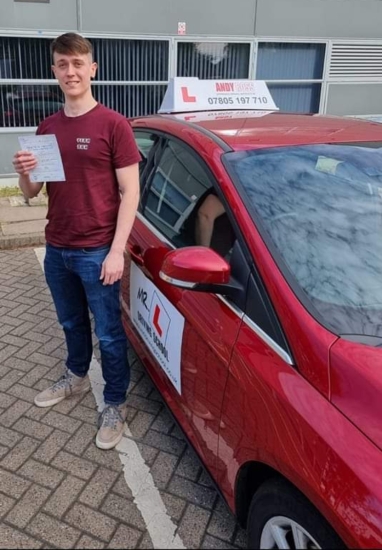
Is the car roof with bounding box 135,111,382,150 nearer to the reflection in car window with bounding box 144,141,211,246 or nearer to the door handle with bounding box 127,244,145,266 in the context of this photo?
the reflection in car window with bounding box 144,141,211,246

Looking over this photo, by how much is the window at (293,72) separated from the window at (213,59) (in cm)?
33

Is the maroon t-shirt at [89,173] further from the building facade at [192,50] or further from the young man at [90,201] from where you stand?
the building facade at [192,50]

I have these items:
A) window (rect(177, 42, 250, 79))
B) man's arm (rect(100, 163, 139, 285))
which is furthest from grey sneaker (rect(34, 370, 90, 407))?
window (rect(177, 42, 250, 79))

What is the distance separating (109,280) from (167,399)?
66 cm

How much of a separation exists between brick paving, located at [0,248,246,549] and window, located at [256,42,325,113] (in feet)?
24.0

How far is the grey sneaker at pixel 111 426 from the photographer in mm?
2715

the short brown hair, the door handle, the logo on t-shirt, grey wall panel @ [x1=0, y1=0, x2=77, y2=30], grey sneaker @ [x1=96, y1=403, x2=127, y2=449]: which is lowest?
grey sneaker @ [x1=96, y1=403, x2=127, y2=449]

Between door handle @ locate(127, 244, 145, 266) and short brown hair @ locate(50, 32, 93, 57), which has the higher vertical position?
short brown hair @ locate(50, 32, 93, 57)

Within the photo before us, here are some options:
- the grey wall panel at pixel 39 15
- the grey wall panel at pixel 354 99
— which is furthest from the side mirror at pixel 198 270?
the grey wall panel at pixel 354 99

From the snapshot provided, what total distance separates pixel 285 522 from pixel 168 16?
8109 millimetres

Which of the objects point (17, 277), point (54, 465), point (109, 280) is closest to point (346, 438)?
point (109, 280)

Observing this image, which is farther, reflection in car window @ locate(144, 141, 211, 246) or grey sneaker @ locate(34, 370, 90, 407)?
grey sneaker @ locate(34, 370, 90, 407)

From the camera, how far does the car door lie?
2.01m

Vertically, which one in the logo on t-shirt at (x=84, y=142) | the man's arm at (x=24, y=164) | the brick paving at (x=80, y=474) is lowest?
the brick paving at (x=80, y=474)
